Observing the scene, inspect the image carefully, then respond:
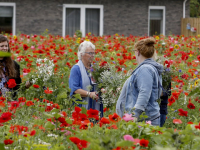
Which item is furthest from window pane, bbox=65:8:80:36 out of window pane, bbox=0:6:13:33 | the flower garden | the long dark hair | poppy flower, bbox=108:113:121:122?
poppy flower, bbox=108:113:121:122

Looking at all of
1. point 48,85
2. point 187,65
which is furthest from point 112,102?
point 187,65

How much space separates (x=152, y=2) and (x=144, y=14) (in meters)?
0.79

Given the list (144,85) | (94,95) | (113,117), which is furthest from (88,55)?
(113,117)

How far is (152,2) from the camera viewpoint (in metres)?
18.3

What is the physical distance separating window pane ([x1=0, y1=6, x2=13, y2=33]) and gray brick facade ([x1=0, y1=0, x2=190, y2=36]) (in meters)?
0.39

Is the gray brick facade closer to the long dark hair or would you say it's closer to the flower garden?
the flower garden

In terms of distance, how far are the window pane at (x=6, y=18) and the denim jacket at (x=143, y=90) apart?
14.5 m

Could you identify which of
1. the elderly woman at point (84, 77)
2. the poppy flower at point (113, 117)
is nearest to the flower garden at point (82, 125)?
the poppy flower at point (113, 117)

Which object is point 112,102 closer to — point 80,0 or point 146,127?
point 146,127

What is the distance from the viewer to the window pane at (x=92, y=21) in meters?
17.5

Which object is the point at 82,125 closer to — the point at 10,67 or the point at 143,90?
the point at 143,90

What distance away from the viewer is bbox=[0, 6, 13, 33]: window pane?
16.9 meters

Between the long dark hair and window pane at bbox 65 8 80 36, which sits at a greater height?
window pane at bbox 65 8 80 36

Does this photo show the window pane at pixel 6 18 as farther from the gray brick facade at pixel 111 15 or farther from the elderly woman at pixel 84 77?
the elderly woman at pixel 84 77
